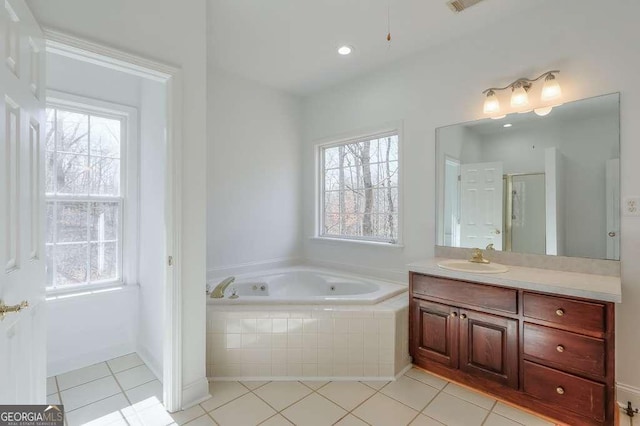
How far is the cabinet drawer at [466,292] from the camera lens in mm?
1936

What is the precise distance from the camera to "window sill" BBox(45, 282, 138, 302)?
2.33 meters

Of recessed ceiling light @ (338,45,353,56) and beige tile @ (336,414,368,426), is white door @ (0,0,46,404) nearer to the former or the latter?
beige tile @ (336,414,368,426)

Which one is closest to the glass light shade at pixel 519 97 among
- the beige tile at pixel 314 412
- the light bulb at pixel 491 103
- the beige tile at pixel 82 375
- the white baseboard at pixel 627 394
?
the light bulb at pixel 491 103

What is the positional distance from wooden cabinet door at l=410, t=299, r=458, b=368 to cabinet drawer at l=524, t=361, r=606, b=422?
17.5 inches

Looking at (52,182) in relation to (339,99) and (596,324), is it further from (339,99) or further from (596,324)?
(596,324)

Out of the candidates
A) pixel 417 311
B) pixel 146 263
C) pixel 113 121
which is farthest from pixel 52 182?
pixel 417 311

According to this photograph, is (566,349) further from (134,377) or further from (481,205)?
(134,377)

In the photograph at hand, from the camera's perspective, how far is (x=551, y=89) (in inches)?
83.4

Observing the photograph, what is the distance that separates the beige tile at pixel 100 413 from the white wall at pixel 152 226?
0.33 m

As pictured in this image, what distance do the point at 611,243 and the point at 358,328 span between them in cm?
171

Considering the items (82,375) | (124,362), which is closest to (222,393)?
(124,362)

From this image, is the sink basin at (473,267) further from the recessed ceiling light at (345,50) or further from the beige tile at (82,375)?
the beige tile at (82,375)

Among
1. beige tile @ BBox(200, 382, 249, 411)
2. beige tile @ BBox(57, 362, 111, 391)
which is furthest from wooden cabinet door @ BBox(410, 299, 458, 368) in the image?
beige tile @ BBox(57, 362, 111, 391)

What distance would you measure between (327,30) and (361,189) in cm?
159
